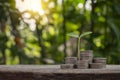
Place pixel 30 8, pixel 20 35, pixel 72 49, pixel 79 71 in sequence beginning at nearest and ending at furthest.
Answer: pixel 79 71, pixel 30 8, pixel 20 35, pixel 72 49

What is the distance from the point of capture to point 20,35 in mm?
2088

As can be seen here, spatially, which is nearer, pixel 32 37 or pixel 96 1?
pixel 96 1

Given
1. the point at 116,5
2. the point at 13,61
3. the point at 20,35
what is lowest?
the point at 13,61

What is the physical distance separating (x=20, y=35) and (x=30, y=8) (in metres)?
0.33

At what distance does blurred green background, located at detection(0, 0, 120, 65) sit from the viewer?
1.86 meters

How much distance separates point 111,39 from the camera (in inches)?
80.3

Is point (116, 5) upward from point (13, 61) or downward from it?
upward

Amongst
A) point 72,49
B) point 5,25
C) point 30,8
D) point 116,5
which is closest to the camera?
point 30,8

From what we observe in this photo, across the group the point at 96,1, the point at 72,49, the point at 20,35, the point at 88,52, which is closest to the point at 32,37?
the point at 20,35

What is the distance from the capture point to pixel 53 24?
2.51 meters

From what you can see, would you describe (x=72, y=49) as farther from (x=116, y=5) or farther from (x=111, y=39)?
(x=116, y=5)

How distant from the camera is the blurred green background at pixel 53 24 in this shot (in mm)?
1855

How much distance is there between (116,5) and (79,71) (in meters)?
0.90

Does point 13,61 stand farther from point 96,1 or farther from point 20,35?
point 96,1
